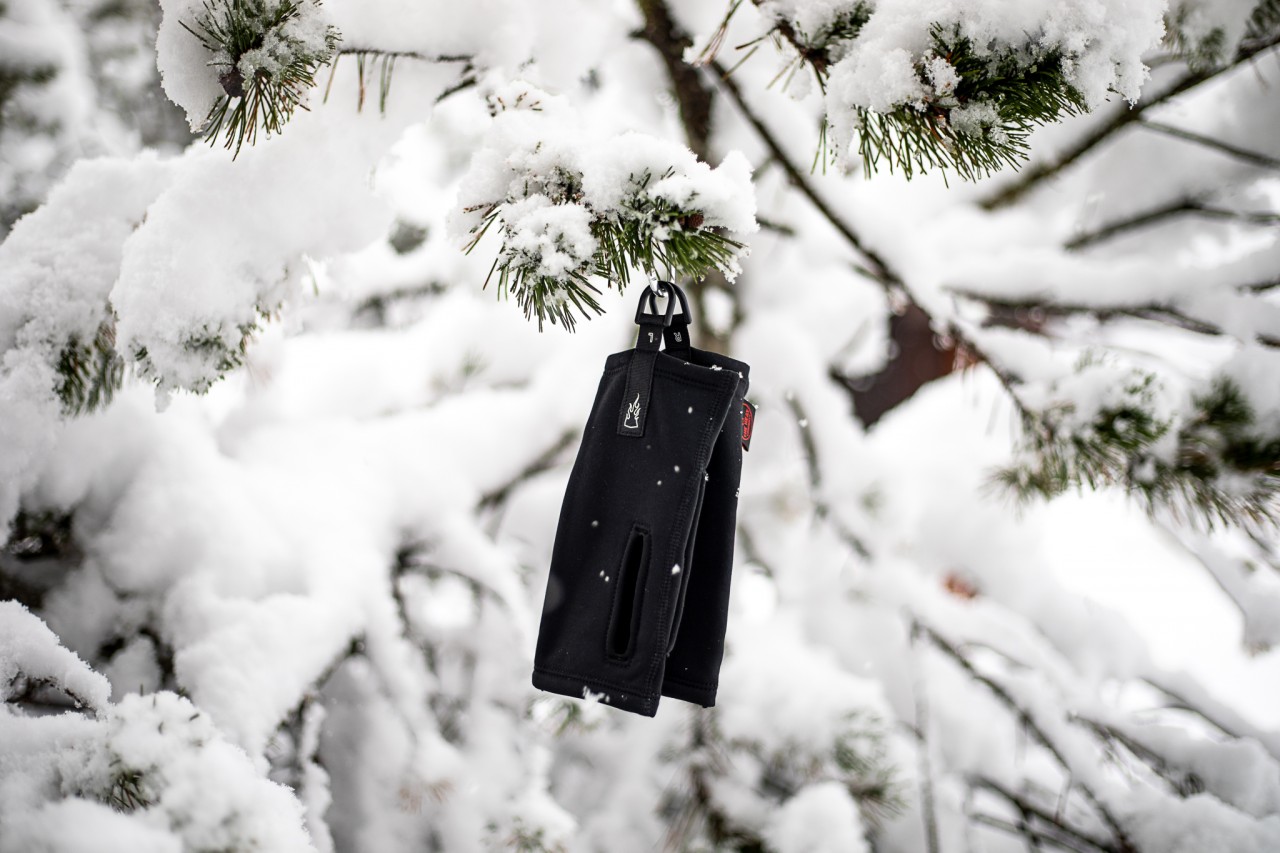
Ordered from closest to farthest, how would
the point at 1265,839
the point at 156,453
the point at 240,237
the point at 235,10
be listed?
the point at 235,10 < the point at 240,237 < the point at 1265,839 < the point at 156,453

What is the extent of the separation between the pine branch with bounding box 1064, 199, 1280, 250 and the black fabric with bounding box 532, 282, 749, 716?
178 centimetres

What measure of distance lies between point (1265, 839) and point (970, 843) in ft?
2.59

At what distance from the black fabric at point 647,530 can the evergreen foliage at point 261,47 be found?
48cm

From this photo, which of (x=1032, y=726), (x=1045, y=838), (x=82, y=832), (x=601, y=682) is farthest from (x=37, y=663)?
(x=1045, y=838)

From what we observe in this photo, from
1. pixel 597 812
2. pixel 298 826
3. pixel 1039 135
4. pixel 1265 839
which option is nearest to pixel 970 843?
pixel 1265 839

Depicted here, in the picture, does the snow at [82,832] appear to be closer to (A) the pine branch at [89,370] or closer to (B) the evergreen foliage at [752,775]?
(A) the pine branch at [89,370]

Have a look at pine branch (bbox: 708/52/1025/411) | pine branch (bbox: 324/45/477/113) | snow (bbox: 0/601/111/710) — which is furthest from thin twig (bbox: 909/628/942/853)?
pine branch (bbox: 324/45/477/113)

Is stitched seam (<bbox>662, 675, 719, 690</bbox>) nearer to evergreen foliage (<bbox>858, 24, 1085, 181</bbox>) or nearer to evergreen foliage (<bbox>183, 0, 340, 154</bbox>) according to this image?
evergreen foliage (<bbox>858, 24, 1085, 181</bbox>)

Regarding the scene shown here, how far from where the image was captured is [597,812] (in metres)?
2.23

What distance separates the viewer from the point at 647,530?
2.60 ft

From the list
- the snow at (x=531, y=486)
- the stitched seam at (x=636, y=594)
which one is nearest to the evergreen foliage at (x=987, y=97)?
the snow at (x=531, y=486)

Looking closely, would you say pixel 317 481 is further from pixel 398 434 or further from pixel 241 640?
pixel 241 640

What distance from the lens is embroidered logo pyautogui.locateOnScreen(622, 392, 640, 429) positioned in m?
0.82

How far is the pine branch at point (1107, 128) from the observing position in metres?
1.12
